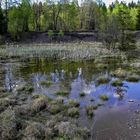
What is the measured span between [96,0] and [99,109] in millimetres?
73960

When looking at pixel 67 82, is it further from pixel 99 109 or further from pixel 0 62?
pixel 0 62

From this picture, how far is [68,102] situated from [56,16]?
62.4m

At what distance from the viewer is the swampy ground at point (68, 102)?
12812 mm

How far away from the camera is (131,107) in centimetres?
1694

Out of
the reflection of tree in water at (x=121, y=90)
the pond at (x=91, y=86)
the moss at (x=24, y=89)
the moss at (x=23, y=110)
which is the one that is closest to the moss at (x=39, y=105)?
the moss at (x=23, y=110)

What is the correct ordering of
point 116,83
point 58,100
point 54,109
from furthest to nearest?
point 116,83, point 58,100, point 54,109

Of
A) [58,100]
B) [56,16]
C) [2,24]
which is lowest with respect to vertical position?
[58,100]

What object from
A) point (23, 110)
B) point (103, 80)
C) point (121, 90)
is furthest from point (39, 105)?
Result: point (103, 80)

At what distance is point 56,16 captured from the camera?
7775cm

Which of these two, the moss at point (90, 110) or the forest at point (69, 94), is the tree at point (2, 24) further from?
the moss at point (90, 110)

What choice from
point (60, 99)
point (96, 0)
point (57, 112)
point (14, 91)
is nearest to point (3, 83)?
point (14, 91)

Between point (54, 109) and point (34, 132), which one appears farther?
point (54, 109)

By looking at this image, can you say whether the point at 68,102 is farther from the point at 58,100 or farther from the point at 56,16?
the point at 56,16

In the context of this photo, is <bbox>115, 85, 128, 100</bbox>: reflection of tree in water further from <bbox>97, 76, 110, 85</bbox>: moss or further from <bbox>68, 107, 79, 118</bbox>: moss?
<bbox>68, 107, 79, 118</bbox>: moss
